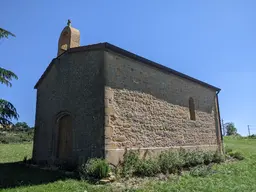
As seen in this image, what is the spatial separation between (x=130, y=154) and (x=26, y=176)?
390cm

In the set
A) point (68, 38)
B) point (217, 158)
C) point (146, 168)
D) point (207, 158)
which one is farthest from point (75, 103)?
point (217, 158)

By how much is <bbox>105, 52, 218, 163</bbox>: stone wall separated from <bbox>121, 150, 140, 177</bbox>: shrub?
0.94 ft

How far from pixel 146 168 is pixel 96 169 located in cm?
205

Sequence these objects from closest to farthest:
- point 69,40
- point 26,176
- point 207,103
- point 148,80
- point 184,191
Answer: point 184,191 → point 26,176 → point 148,80 → point 69,40 → point 207,103

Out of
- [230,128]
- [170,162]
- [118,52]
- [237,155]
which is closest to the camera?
[170,162]

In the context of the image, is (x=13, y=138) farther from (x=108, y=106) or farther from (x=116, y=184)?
(x=116, y=184)

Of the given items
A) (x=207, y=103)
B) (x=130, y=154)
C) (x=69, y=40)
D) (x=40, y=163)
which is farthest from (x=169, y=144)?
(x=69, y=40)

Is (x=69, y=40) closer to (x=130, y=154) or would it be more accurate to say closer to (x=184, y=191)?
(x=130, y=154)

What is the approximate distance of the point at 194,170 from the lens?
10.1m

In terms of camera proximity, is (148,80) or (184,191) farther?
(148,80)

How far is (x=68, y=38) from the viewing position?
40.6 ft

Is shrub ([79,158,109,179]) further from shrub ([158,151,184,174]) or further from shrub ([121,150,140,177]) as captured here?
shrub ([158,151,184,174])

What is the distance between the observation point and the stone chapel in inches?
368

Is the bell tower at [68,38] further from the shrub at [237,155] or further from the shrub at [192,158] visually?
the shrub at [237,155]
